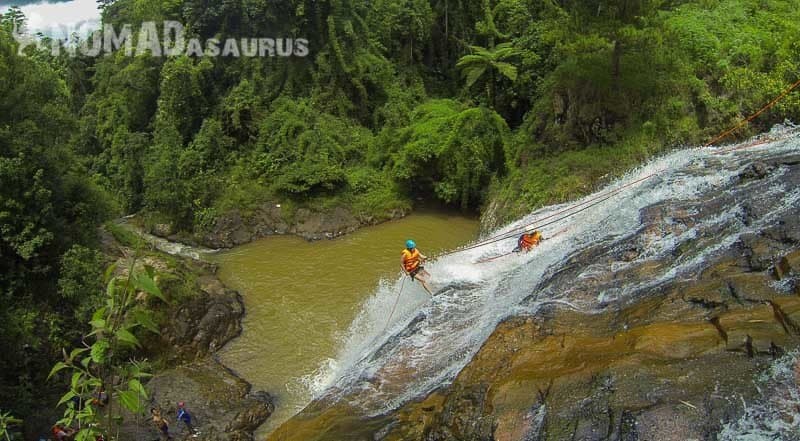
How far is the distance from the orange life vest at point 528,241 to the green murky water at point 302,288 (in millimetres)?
4261

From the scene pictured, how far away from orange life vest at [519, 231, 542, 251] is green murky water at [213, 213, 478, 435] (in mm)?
4261

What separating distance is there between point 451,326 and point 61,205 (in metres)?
9.12

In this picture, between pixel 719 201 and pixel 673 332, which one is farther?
pixel 719 201

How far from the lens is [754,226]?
26.1 feet

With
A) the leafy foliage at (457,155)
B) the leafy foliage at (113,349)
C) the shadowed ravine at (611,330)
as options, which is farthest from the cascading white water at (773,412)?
the leafy foliage at (457,155)

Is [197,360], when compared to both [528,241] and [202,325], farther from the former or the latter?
[528,241]

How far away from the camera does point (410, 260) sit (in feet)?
36.3

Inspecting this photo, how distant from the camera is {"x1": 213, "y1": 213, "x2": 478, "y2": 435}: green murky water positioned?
1195 centimetres

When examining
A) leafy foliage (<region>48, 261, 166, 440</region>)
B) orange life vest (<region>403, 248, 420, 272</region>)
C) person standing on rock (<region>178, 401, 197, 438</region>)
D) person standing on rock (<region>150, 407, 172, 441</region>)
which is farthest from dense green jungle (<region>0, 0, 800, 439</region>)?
leafy foliage (<region>48, 261, 166, 440</region>)

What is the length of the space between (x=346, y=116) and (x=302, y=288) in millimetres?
9490

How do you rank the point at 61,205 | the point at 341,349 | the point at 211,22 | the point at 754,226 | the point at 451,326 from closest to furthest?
the point at 754,226, the point at 451,326, the point at 341,349, the point at 61,205, the point at 211,22

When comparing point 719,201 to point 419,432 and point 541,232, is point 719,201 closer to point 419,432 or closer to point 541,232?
point 541,232

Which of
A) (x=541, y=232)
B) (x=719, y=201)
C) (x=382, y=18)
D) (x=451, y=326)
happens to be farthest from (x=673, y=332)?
(x=382, y=18)

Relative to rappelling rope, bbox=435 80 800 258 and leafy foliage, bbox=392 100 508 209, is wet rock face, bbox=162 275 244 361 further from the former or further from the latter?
leafy foliage, bbox=392 100 508 209
